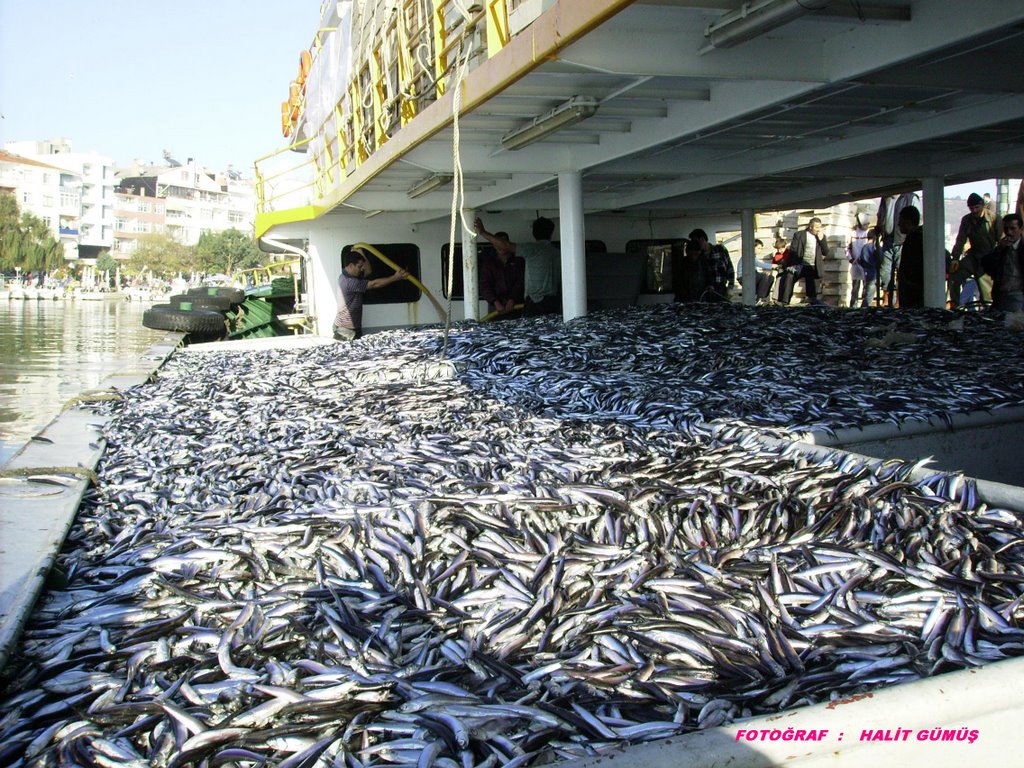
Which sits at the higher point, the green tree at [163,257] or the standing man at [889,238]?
the green tree at [163,257]

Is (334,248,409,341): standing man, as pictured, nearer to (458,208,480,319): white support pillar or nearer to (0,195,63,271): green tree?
(458,208,480,319): white support pillar

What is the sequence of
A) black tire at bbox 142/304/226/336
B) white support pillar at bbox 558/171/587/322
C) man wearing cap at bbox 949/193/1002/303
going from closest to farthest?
white support pillar at bbox 558/171/587/322
man wearing cap at bbox 949/193/1002/303
black tire at bbox 142/304/226/336

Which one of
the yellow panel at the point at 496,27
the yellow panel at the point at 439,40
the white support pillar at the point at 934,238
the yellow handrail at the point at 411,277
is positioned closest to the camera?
the yellow panel at the point at 496,27

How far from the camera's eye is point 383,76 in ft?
39.3

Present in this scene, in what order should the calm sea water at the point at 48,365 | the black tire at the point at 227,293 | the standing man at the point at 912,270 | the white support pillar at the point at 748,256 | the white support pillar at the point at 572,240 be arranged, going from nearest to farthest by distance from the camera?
the calm sea water at the point at 48,365, the white support pillar at the point at 572,240, the standing man at the point at 912,270, the white support pillar at the point at 748,256, the black tire at the point at 227,293

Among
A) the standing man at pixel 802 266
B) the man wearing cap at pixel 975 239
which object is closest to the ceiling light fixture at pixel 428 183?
the man wearing cap at pixel 975 239

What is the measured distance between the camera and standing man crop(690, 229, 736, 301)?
1702cm

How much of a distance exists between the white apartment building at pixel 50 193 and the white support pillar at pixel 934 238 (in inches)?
4229

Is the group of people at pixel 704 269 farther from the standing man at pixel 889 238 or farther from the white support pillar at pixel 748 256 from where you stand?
the standing man at pixel 889 238

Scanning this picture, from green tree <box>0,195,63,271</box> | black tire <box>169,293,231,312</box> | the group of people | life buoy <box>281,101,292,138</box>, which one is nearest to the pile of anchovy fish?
the group of people

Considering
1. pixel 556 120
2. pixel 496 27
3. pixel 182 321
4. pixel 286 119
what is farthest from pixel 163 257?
pixel 496 27

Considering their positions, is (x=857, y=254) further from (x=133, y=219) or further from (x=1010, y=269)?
(x=133, y=219)

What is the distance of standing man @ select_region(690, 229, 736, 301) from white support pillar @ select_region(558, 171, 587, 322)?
18.4ft

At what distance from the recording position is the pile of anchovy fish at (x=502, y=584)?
261cm
